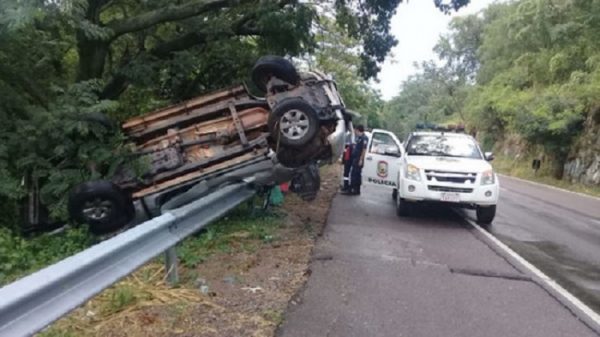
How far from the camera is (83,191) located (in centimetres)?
768

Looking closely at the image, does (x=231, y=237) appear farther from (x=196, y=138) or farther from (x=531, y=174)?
(x=531, y=174)

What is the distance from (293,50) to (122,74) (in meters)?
3.52

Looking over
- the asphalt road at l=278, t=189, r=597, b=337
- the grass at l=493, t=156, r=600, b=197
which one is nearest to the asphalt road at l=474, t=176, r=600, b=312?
the asphalt road at l=278, t=189, r=597, b=337

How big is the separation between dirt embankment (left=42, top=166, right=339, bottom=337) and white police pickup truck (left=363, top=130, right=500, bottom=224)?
409cm

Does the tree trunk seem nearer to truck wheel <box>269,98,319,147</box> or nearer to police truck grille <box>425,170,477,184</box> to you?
truck wheel <box>269,98,319,147</box>

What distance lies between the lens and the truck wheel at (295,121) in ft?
26.1

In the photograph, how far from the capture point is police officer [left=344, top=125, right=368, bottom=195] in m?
14.8

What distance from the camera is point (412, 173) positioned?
1100 centimetres

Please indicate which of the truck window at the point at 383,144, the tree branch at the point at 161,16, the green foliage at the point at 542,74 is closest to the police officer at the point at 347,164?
the truck window at the point at 383,144

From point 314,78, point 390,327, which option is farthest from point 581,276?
point 314,78

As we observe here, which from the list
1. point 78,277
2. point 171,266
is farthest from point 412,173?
point 78,277

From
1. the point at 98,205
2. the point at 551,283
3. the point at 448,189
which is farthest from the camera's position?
the point at 448,189

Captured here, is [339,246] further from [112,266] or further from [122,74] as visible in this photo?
[122,74]

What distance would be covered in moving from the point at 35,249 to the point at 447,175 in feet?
22.7
